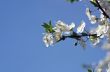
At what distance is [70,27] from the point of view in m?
4.24

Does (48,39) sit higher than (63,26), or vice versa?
(63,26)

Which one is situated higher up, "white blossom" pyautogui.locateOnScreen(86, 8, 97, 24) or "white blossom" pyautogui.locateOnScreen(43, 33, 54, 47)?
"white blossom" pyautogui.locateOnScreen(86, 8, 97, 24)

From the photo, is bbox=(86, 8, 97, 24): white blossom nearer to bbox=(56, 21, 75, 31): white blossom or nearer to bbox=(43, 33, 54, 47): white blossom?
bbox=(56, 21, 75, 31): white blossom

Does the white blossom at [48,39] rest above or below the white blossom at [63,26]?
below

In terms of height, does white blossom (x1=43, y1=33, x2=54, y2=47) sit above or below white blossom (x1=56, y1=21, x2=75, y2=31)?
below

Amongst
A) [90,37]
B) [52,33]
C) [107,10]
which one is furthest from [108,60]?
[52,33]

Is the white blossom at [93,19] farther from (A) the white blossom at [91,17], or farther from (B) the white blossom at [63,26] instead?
(B) the white blossom at [63,26]

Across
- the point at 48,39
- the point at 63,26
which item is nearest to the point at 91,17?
the point at 63,26

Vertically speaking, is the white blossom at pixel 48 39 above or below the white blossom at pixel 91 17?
below

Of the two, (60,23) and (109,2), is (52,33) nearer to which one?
(60,23)

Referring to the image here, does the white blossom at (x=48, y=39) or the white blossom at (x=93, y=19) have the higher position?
the white blossom at (x=93, y=19)

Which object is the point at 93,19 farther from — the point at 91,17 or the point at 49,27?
the point at 49,27

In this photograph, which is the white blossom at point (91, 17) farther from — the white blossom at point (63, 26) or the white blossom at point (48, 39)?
the white blossom at point (48, 39)

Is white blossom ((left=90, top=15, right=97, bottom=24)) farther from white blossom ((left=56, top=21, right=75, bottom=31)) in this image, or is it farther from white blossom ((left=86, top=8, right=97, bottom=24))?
white blossom ((left=56, top=21, right=75, bottom=31))
